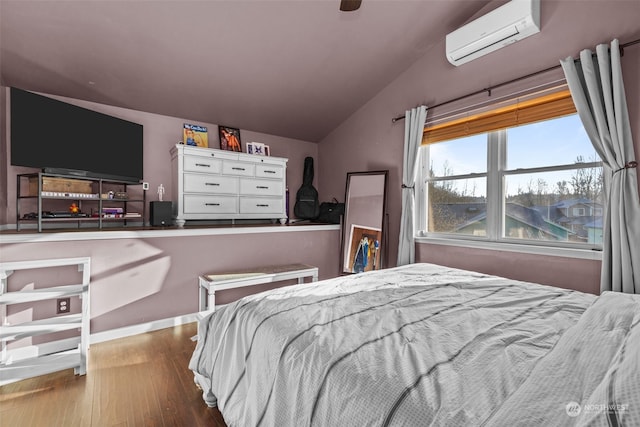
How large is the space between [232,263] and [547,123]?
3.09 meters

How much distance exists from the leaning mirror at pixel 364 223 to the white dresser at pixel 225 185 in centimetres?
86

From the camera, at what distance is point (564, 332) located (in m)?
1.01

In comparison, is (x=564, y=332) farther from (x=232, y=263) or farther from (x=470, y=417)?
(x=232, y=263)

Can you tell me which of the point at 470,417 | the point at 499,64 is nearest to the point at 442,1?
the point at 499,64

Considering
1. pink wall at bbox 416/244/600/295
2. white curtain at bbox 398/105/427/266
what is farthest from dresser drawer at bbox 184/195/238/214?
pink wall at bbox 416/244/600/295

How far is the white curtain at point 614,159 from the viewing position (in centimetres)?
183

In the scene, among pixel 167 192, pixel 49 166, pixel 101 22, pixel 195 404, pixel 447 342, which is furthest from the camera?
pixel 167 192

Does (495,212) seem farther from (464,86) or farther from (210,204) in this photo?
(210,204)

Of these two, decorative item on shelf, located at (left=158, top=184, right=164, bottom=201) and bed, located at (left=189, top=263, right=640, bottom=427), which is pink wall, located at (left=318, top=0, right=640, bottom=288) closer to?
bed, located at (left=189, top=263, right=640, bottom=427)

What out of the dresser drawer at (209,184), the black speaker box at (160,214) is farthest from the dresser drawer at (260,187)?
the black speaker box at (160,214)

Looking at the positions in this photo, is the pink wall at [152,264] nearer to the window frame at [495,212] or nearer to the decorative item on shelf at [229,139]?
the decorative item on shelf at [229,139]

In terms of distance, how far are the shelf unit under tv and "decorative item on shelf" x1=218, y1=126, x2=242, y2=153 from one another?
107 cm

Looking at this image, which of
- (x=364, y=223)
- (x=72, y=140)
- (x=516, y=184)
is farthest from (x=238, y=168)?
(x=516, y=184)

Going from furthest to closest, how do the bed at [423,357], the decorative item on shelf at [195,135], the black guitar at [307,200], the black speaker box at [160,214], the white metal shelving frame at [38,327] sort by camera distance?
1. the black guitar at [307,200]
2. the decorative item on shelf at [195,135]
3. the black speaker box at [160,214]
4. the white metal shelving frame at [38,327]
5. the bed at [423,357]
